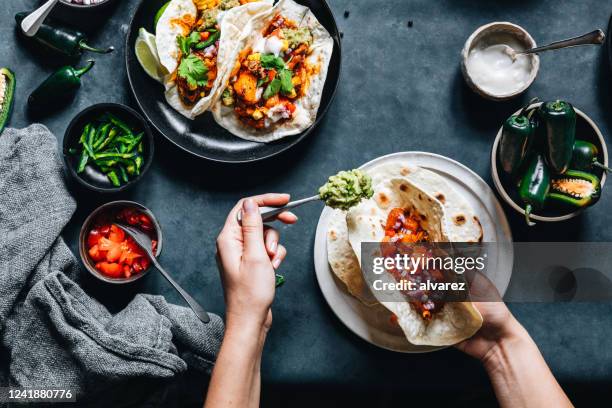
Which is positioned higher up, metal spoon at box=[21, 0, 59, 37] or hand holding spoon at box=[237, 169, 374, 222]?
metal spoon at box=[21, 0, 59, 37]

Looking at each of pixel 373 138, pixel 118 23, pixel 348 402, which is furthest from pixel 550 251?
pixel 118 23

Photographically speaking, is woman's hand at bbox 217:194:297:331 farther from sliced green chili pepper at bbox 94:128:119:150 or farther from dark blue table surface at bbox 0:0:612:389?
sliced green chili pepper at bbox 94:128:119:150

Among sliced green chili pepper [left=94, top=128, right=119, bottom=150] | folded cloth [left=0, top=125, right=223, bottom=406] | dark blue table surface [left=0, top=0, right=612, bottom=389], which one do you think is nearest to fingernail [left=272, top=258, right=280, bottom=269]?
dark blue table surface [left=0, top=0, right=612, bottom=389]

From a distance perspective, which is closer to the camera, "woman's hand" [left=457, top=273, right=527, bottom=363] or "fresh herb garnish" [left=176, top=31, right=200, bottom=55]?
"woman's hand" [left=457, top=273, right=527, bottom=363]

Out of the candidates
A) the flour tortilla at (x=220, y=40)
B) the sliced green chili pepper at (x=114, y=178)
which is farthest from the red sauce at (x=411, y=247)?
the sliced green chili pepper at (x=114, y=178)

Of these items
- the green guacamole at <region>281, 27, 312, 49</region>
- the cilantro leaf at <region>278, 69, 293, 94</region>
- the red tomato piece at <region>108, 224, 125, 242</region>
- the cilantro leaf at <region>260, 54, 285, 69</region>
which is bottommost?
the red tomato piece at <region>108, 224, 125, 242</region>

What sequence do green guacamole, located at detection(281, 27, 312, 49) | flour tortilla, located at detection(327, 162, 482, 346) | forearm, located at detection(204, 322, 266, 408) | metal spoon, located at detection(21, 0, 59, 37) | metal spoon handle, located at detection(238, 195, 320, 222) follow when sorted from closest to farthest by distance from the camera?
forearm, located at detection(204, 322, 266, 408), metal spoon handle, located at detection(238, 195, 320, 222), flour tortilla, located at detection(327, 162, 482, 346), metal spoon, located at detection(21, 0, 59, 37), green guacamole, located at detection(281, 27, 312, 49)
